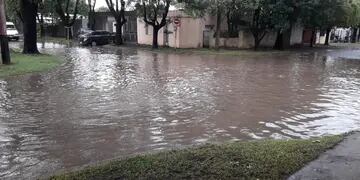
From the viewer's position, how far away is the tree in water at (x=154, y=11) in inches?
1351

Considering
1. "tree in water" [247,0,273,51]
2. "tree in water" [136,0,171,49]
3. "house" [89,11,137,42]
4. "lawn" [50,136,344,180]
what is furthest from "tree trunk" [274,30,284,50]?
"lawn" [50,136,344,180]

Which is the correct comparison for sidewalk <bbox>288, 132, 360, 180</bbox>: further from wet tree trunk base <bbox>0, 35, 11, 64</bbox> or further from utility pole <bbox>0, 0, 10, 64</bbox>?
wet tree trunk base <bbox>0, 35, 11, 64</bbox>

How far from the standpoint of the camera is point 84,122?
32.8ft

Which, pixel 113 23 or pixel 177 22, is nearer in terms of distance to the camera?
pixel 177 22

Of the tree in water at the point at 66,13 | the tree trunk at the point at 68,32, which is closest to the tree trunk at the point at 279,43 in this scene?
the tree in water at the point at 66,13

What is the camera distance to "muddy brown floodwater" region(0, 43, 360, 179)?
803 centimetres

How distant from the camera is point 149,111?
11.2 metres

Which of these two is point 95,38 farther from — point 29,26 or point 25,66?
point 25,66

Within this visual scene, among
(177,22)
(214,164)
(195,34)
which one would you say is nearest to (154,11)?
(177,22)

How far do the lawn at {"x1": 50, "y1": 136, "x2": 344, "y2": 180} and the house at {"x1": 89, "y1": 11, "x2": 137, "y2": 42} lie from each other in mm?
36495

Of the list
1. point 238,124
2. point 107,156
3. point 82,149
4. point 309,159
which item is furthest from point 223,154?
point 238,124

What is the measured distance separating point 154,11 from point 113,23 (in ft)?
48.5

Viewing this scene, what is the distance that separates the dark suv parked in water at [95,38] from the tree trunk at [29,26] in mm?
12623

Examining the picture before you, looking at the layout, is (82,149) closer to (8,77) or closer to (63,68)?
(8,77)
